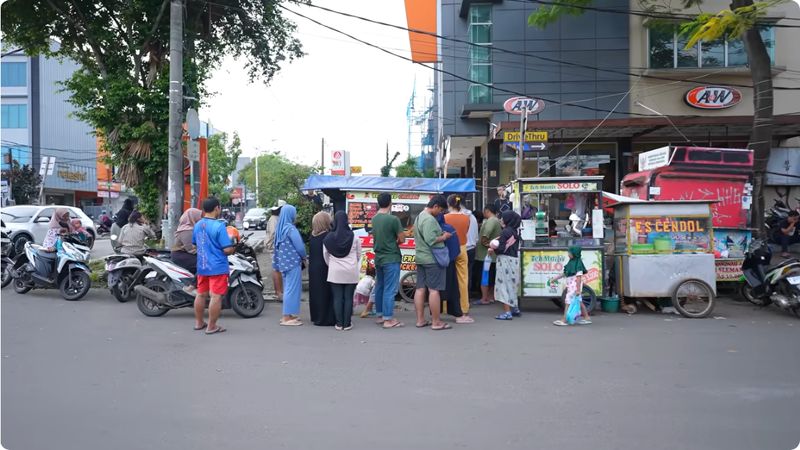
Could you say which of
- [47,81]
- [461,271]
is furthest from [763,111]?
[47,81]

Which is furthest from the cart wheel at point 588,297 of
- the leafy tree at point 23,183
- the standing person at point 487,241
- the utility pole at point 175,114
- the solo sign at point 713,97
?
Result: the leafy tree at point 23,183

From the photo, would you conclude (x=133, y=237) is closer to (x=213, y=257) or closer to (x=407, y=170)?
(x=213, y=257)

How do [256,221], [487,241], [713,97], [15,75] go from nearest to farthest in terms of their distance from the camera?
[487,241] → [713,97] → [256,221] → [15,75]

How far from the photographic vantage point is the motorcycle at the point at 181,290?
9211 millimetres

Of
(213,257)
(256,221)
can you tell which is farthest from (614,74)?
(256,221)

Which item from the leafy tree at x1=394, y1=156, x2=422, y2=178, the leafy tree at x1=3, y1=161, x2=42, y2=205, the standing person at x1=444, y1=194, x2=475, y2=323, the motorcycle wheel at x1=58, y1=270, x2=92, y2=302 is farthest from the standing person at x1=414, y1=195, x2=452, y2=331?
the leafy tree at x1=394, y1=156, x2=422, y2=178

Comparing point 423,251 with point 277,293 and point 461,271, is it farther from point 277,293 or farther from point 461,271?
point 277,293

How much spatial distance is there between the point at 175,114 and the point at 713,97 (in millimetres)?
16538

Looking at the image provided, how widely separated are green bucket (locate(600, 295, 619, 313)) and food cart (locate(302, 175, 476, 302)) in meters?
2.91

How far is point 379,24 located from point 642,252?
290 inches

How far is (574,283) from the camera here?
8.84 meters

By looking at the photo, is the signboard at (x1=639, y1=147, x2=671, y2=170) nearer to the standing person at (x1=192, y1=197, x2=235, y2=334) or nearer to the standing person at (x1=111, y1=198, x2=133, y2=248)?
the standing person at (x1=192, y1=197, x2=235, y2=334)

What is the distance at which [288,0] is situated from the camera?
15156mm

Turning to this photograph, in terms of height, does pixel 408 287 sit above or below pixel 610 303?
above
